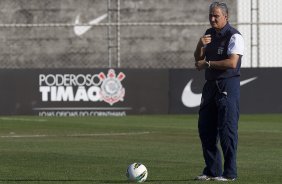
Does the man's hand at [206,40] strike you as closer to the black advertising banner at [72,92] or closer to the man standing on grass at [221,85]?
the man standing on grass at [221,85]

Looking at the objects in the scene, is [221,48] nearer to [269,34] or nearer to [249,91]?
[249,91]

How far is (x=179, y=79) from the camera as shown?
29000 mm

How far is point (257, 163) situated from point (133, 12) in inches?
995

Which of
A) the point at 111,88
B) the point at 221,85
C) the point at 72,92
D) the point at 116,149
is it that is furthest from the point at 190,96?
the point at 221,85

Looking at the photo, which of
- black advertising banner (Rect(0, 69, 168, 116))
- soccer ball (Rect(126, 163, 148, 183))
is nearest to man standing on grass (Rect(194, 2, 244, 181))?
soccer ball (Rect(126, 163, 148, 183))

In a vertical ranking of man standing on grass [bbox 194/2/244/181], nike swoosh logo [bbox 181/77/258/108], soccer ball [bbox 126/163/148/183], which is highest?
man standing on grass [bbox 194/2/244/181]

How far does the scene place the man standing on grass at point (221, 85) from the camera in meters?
13.0

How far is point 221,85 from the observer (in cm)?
1312

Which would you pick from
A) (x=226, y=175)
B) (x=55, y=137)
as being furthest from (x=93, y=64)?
(x=226, y=175)

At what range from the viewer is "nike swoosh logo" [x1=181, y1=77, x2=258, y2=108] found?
28781mm

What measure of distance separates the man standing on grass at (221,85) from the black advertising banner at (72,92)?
1548 centimetres

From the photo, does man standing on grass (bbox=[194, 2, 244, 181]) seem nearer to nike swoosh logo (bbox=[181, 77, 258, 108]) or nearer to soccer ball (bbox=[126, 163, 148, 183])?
soccer ball (bbox=[126, 163, 148, 183])

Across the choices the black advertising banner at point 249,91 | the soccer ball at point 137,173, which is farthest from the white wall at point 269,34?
the soccer ball at point 137,173

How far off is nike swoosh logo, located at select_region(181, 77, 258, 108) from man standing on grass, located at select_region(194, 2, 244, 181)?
606 inches
